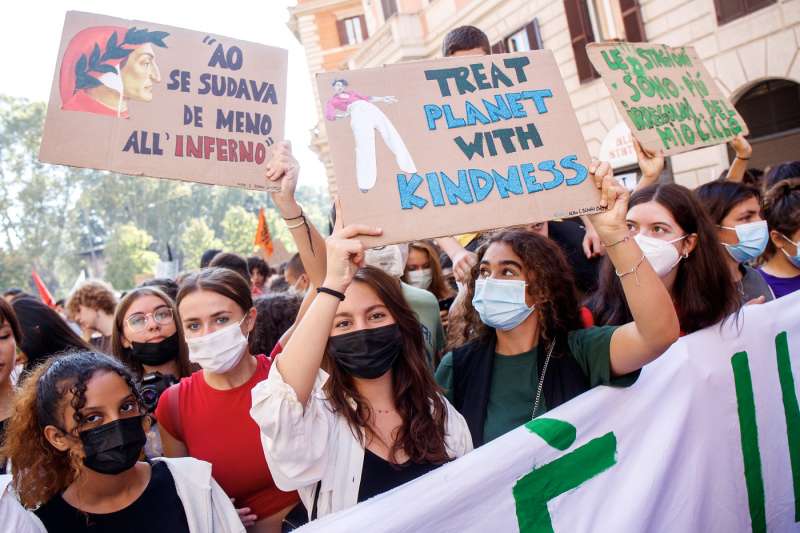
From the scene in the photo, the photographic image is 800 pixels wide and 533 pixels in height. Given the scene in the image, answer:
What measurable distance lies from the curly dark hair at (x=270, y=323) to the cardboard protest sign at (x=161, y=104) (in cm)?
118

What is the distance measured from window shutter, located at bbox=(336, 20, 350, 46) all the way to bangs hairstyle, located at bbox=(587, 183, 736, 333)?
2775 centimetres

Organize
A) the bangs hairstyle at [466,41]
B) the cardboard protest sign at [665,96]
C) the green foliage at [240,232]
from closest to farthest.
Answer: the cardboard protest sign at [665,96] < the bangs hairstyle at [466,41] < the green foliage at [240,232]

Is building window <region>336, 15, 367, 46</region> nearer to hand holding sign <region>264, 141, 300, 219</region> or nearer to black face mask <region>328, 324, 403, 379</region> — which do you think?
hand holding sign <region>264, 141, 300, 219</region>

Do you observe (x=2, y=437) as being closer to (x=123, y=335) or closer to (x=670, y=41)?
(x=123, y=335)

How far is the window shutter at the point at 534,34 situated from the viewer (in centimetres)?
1309

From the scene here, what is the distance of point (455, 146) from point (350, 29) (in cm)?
2866

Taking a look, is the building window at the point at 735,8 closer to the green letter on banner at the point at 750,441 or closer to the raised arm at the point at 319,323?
the green letter on banner at the point at 750,441

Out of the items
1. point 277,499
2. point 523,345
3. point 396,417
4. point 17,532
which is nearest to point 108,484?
point 17,532

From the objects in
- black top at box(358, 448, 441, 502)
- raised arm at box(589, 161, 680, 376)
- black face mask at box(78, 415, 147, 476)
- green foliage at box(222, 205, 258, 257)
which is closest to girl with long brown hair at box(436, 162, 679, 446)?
raised arm at box(589, 161, 680, 376)

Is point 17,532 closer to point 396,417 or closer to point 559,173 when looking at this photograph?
point 396,417

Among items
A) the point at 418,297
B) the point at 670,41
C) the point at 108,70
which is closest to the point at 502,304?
the point at 418,297

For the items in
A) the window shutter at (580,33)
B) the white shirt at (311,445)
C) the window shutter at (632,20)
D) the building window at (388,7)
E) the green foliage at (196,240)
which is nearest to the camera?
the white shirt at (311,445)

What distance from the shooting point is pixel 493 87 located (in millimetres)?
2100

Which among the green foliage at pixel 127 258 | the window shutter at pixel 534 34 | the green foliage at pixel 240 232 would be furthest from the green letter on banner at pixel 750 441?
the green foliage at pixel 240 232
